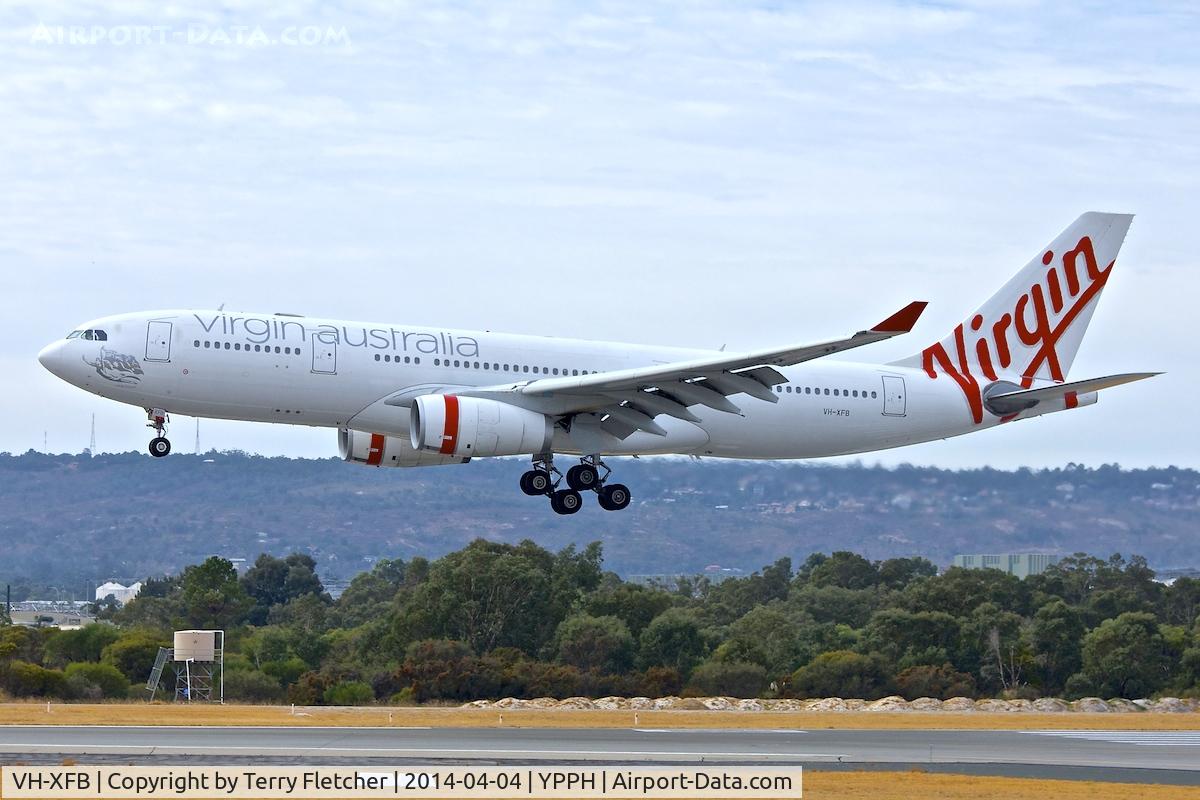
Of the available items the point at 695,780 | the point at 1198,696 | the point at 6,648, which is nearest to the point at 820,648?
the point at 1198,696

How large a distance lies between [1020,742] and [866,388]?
11195 mm

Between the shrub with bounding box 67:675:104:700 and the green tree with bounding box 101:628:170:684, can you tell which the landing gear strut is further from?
the green tree with bounding box 101:628:170:684

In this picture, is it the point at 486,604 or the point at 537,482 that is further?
the point at 486,604

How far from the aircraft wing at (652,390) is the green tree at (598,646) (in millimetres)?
29513

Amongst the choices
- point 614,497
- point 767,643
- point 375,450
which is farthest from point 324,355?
point 767,643

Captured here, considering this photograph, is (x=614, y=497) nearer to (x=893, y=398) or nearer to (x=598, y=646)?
(x=893, y=398)

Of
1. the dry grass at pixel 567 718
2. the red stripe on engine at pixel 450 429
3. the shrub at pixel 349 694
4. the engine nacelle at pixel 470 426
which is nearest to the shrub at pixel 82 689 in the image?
the shrub at pixel 349 694

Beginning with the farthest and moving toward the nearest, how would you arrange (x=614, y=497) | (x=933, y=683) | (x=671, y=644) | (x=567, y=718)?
1. (x=671, y=644)
2. (x=933, y=683)
3. (x=567, y=718)
4. (x=614, y=497)

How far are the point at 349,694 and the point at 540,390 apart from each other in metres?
24.6

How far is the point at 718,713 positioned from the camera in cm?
4581

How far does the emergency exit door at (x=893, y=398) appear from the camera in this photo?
43594 mm

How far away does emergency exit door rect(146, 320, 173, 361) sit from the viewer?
37.3 m

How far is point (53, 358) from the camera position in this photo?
125 feet

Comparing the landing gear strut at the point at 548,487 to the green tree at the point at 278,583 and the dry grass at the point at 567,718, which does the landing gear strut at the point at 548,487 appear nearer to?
the dry grass at the point at 567,718
